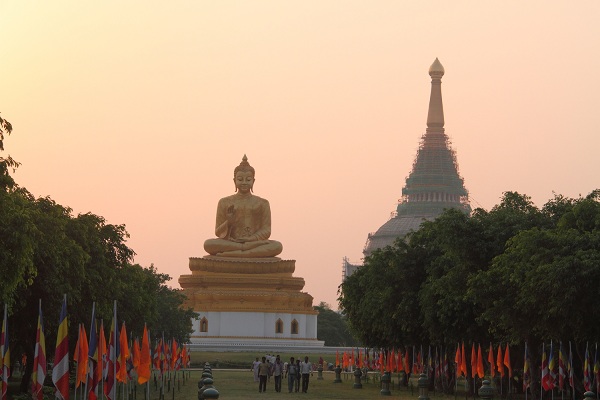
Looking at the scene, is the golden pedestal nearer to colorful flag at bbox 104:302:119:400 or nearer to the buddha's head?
the buddha's head

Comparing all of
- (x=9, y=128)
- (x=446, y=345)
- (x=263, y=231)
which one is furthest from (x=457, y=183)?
(x=9, y=128)

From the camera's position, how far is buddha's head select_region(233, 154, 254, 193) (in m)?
111

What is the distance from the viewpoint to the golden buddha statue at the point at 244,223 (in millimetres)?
110562

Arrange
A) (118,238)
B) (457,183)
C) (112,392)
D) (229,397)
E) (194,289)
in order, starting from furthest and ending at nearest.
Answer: (457,183) → (194,289) → (118,238) → (229,397) → (112,392)

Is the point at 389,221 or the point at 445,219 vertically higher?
the point at 389,221

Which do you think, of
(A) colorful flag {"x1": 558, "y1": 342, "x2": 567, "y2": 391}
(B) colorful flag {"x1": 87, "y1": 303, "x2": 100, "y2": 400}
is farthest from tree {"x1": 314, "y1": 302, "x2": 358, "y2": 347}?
(B) colorful flag {"x1": 87, "y1": 303, "x2": 100, "y2": 400}

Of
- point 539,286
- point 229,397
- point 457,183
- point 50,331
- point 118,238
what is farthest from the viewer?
point 457,183

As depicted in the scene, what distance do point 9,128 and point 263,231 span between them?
266ft

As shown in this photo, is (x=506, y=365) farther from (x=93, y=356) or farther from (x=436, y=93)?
(x=436, y=93)

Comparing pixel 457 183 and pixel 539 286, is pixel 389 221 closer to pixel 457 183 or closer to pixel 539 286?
pixel 457 183

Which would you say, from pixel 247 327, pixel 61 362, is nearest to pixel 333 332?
pixel 247 327

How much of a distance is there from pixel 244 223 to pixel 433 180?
69.1m

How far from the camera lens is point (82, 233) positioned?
45031 millimetres

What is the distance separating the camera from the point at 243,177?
11075 centimetres
